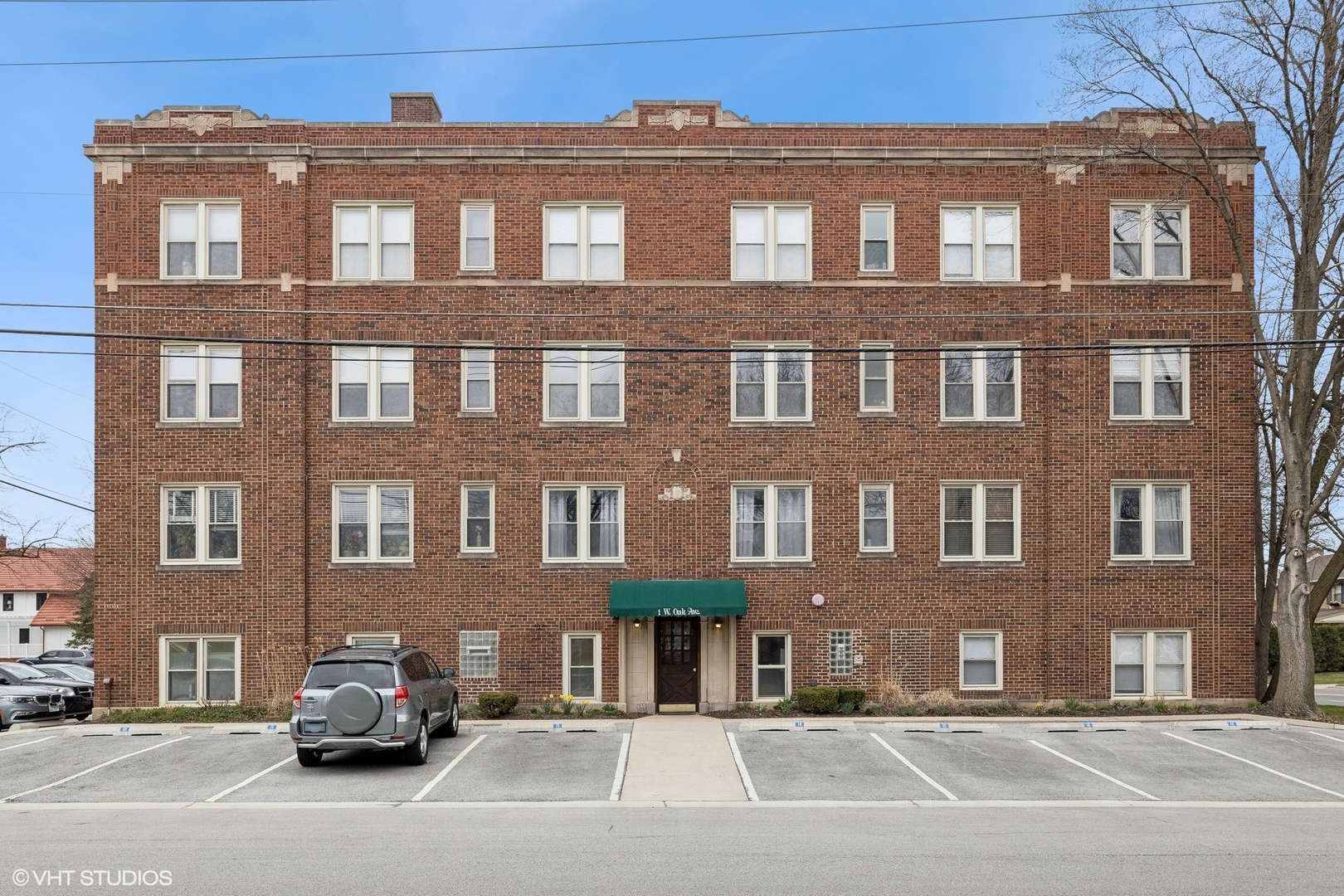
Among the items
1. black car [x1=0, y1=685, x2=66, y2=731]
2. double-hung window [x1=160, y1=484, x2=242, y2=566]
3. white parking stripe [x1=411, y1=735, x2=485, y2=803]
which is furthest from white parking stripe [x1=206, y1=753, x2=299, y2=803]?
black car [x1=0, y1=685, x2=66, y2=731]

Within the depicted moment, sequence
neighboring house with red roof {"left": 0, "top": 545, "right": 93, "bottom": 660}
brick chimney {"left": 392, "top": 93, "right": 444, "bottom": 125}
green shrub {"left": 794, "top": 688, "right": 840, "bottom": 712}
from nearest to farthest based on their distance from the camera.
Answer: green shrub {"left": 794, "top": 688, "right": 840, "bottom": 712}
brick chimney {"left": 392, "top": 93, "right": 444, "bottom": 125}
neighboring house with red roof {"left": 0, "top": 545, "right": 93, "bottom": 660}

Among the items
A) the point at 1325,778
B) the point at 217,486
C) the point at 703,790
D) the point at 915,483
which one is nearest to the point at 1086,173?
the point at 915,483

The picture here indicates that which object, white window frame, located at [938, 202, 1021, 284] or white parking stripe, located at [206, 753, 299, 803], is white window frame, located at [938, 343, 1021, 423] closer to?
white window frame, located at [938, 202, 1021, 284]

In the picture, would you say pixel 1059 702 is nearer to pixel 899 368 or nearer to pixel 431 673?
pixel 899 368

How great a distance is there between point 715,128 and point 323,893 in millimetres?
17945

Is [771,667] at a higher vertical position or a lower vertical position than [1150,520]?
lower

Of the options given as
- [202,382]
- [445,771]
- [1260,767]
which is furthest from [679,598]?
[202,382]

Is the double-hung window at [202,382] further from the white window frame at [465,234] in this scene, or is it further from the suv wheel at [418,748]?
the suv wheel at [418,748]

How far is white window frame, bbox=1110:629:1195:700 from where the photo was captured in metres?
22.9

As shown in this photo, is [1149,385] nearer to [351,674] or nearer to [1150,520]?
[1150,520]

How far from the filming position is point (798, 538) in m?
23.1

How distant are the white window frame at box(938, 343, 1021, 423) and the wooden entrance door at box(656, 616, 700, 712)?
702 cm

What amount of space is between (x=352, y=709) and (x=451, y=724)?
12.3 feet

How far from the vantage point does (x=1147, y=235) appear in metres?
23.4
